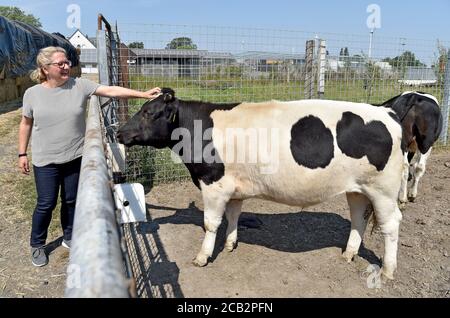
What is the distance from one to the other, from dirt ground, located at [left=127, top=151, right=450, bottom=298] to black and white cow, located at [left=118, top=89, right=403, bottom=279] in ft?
0.86

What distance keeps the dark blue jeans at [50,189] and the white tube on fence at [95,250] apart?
2400 millimetres

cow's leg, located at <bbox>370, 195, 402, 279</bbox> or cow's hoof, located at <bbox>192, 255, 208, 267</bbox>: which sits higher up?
cow's leg, located at <bbox>370, 195, 402, 279</bbox>

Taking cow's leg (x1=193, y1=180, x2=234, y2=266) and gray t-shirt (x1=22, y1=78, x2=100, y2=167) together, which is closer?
gray t-shirt (x1=22, y1=78, x2=100, y2=167)

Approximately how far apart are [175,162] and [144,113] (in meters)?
2.73

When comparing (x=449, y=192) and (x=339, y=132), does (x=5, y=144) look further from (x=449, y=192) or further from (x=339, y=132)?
(x=449, y=192)

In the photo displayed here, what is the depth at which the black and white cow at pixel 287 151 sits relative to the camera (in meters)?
3.56

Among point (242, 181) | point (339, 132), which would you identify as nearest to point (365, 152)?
point (339, 132)

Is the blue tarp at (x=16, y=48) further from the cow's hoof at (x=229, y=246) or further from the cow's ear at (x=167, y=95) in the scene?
the cow's hoof at (x=229, y=246)

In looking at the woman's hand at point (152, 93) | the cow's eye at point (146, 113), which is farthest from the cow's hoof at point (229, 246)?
the woman's hand at point (152, 93)

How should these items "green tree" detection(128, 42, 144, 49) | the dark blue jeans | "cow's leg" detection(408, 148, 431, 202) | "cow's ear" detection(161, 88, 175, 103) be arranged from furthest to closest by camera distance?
"green tree" detection(128, 42, 144, 49) → "cow's leg" detection(408, 148, 431, 202) → "cow's ear" detection(161, 88, 175, 103) → the dark blue jeans

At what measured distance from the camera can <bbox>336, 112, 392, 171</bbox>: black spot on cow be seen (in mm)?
3523

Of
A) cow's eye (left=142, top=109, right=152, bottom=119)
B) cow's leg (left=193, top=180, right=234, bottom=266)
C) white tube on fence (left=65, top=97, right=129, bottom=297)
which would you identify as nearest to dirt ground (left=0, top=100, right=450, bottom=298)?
cow's leg (left=193, top=180, right=234, bottom=266)

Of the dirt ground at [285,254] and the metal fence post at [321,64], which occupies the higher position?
the metal fence post at [321,64]

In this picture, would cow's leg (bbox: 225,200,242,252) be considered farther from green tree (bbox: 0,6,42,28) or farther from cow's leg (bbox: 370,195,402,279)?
green tree (bbox: 0,6,42,28)
